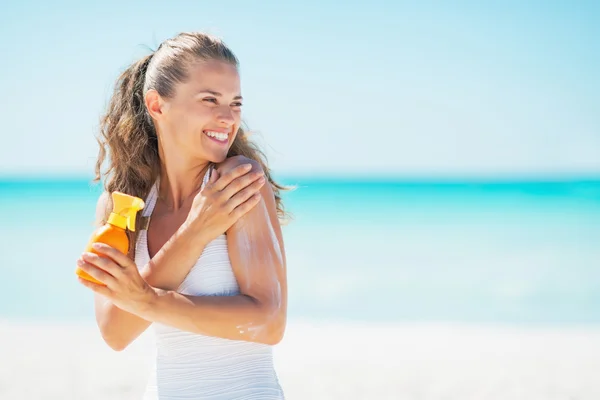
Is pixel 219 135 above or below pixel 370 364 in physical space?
above

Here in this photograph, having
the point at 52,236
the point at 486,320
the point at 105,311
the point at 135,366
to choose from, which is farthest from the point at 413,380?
the point at 52,236

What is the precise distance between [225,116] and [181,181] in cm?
35

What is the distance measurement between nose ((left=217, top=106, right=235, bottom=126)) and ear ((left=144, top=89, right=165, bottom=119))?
0.78 feet

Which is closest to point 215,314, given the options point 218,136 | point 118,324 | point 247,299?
point 247,299

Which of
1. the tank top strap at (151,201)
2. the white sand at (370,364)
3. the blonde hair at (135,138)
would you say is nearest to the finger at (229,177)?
the tank top strap at (151,201)

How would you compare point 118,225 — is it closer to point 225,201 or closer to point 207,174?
point 225,201

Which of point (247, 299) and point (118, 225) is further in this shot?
point (247, 299)

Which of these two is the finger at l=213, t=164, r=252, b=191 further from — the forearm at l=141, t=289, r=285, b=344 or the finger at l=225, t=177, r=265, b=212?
the forearm at l=141, t=289, r=285, b=344

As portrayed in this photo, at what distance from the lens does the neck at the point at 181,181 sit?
7.86 feet

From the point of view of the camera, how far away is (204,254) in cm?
221

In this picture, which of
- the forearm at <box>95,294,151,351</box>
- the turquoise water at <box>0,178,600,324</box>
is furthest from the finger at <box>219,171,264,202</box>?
the turquoise water at <box>0,178,600,324</box>

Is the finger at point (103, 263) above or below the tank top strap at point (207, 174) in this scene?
below

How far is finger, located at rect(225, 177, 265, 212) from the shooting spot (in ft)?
7.04

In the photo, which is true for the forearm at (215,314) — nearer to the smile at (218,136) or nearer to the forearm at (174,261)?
the forearm at (174,261)
